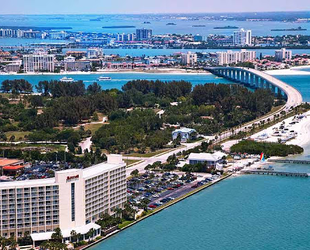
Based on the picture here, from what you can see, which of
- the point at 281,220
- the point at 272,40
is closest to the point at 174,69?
the point at 272,40

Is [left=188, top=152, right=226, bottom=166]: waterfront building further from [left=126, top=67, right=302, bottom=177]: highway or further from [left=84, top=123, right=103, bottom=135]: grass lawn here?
[left=84, top=123, right=103, bottom=135]: grass lawn

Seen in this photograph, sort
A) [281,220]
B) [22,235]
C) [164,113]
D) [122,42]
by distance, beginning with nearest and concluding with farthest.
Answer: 1. [22,235]
2. [281,220]
3. [164,113]
4. [122,42]

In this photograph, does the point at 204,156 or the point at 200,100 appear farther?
the point at 200,100

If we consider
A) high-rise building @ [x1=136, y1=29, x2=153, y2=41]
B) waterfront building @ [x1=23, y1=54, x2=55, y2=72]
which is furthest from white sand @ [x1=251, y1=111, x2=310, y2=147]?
high-rise building @ [x1=136, y1=29, x2=153, y2=41]

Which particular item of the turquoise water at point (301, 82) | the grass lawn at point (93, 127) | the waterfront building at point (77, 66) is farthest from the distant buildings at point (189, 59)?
the grass lawn at point (93, 127)

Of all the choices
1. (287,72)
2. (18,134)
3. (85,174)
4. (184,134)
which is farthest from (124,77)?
(85,174)

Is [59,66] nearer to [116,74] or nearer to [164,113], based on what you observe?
[116,74]

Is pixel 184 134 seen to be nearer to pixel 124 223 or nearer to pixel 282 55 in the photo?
pixel 124 223

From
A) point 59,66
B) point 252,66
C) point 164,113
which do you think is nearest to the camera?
point 164,113
